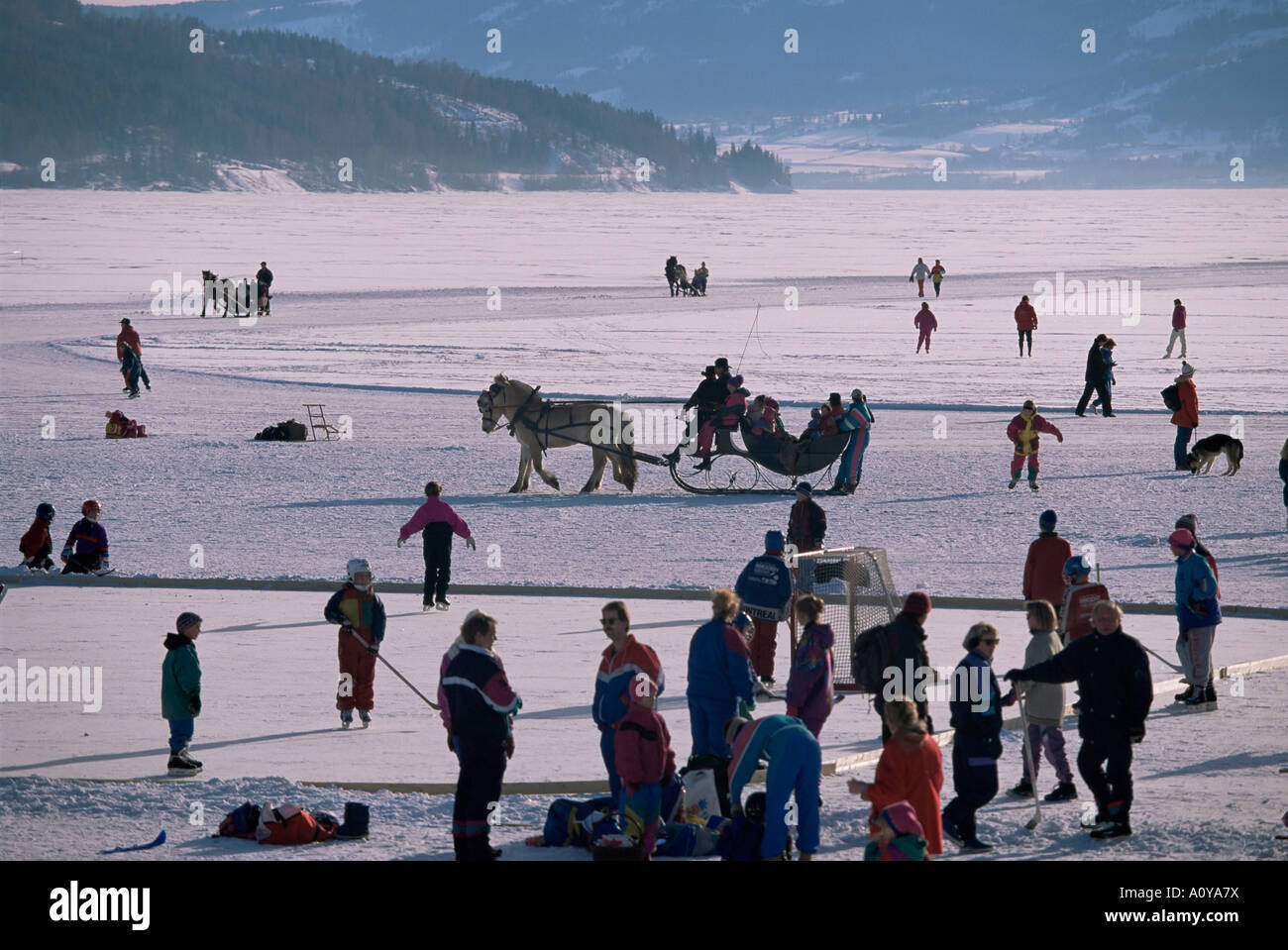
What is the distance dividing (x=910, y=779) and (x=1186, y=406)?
1466 centimetres

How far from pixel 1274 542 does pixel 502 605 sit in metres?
8.04

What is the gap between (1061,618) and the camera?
35.4ft

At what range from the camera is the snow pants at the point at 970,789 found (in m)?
8.30

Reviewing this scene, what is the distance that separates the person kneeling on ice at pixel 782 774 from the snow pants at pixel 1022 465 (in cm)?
1257

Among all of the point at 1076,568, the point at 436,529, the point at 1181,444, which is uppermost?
the point at 1181,444

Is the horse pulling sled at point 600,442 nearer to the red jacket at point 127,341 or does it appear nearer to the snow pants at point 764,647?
the snow pants at point 764,647

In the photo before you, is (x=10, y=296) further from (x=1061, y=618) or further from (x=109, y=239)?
(x=1061, y=618)

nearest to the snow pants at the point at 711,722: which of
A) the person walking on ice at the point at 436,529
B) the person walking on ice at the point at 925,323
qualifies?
the person walking on ice at the point at 436,529

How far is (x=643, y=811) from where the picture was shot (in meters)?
8.05

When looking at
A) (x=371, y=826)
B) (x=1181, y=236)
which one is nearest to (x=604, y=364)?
(x=371, y=826)

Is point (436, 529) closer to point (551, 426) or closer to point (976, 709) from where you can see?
point (551, 426)

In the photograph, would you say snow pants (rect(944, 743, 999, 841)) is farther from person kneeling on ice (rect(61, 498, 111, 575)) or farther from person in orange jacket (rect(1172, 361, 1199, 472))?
person in orange jacket (rect(1172, 361, 1199, 472))

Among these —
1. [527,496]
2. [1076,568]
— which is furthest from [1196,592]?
[527,496]

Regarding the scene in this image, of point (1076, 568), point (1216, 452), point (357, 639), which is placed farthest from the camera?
point (1216, 452)
